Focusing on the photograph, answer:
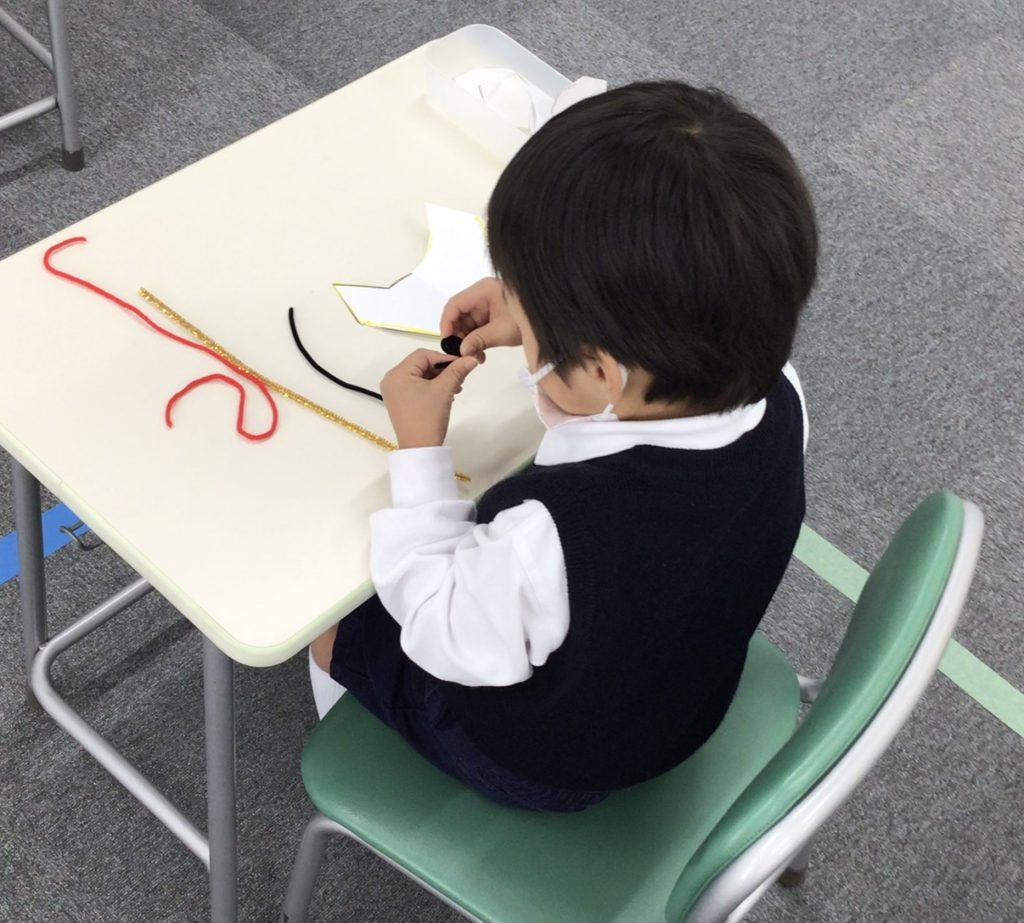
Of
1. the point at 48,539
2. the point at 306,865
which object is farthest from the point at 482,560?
the point at 48,539

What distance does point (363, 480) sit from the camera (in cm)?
100

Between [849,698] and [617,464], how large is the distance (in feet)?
0.73

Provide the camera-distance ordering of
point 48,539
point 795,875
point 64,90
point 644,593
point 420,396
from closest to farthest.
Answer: point 644,593 → point 420,396 → point 795,875 → point 48,539 → point 64,90

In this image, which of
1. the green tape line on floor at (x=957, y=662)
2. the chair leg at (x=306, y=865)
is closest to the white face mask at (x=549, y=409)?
the chair leg at (x=306, y=865)

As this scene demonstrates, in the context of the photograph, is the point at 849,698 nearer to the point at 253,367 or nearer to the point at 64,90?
the point at 253,367

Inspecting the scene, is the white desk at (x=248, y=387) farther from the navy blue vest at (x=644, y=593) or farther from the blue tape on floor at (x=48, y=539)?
the blue tape on floor at (x=48, y=539)

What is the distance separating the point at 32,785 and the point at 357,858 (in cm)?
41

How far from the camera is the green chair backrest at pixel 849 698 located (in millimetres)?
761

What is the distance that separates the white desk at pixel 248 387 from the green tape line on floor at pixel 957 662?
87 cm

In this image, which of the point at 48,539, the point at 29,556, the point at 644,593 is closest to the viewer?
the point at 644,593

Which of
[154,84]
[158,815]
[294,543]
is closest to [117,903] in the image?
[158,815]

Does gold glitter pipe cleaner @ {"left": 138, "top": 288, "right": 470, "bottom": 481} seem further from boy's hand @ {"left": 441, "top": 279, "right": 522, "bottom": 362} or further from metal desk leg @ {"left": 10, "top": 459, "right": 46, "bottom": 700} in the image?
metal desk leg @ {"left": 10, "top": 459, "right": 46, "bottom": 700}

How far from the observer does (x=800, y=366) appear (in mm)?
2104

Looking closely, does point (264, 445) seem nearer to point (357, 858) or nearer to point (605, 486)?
point (605, 486)
